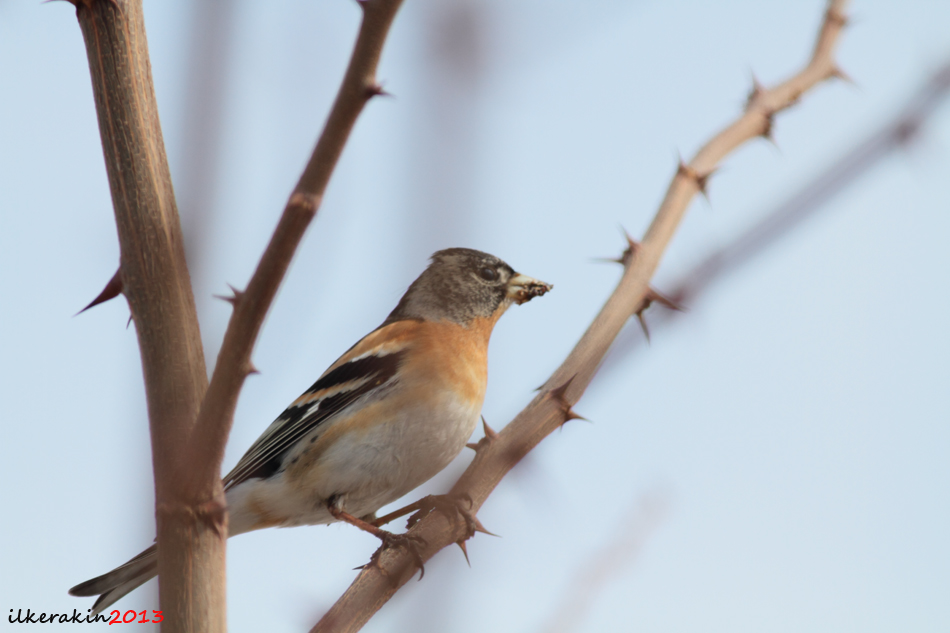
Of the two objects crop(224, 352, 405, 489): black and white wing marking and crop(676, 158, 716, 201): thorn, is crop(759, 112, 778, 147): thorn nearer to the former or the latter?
crop(676, 158, 716, 201): thorn

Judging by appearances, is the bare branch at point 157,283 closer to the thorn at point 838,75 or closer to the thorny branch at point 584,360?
the thorny branch at point 584,360

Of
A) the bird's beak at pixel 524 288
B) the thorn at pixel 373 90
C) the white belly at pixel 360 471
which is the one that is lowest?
the white belly at pixel 360 471

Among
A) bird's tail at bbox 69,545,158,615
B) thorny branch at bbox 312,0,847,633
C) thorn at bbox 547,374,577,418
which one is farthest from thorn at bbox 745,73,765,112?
bird's tail at bbox 69,545,158,615

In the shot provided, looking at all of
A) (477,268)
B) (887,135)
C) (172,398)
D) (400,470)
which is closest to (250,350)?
(172,398)

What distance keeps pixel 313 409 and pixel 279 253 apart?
361 centimetres

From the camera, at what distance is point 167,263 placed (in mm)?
2332

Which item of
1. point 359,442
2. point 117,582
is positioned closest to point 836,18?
point 359,442

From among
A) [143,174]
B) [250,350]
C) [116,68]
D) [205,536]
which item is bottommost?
[205,536]

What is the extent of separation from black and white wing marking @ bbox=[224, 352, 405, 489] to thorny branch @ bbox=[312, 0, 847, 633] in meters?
1.82

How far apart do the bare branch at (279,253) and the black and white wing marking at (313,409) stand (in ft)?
10.3

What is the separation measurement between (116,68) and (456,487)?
163 centimetres

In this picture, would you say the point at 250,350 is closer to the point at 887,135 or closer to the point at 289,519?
the point at 887,135

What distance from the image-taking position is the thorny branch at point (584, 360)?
8.39 ft

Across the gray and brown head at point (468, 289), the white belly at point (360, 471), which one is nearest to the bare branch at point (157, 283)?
the white belly at point (360, 471)
